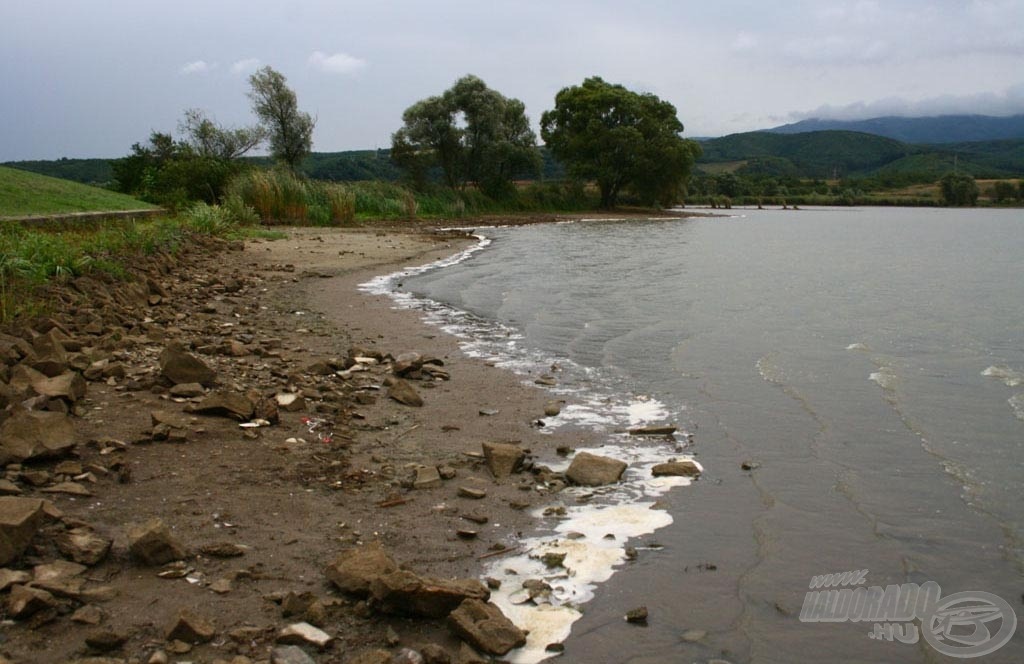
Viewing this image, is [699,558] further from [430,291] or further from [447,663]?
[430,291]

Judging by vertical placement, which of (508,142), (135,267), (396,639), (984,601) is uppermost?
(508,142)

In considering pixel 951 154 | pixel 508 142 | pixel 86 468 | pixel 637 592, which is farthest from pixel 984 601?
pixel 951 154

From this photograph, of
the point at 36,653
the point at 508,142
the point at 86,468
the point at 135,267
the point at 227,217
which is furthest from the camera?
the point at 508,142

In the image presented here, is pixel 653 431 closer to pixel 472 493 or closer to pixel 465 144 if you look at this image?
pixel 472 493

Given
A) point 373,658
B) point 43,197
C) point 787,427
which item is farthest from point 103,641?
point 43,197

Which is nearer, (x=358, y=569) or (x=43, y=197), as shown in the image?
(x=358, y=569)

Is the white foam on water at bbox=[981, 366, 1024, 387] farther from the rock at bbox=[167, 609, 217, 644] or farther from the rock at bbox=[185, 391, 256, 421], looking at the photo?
the rock at bbox=[167, 609, 217, 644]

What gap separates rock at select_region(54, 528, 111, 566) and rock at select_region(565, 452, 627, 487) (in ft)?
8.62

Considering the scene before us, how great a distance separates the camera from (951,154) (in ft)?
472

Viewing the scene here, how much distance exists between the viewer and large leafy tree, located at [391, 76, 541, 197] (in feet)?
158

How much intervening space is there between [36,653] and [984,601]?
12.4ft

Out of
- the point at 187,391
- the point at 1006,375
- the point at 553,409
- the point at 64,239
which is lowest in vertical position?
the point at 1006,375

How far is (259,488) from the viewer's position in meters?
4.32

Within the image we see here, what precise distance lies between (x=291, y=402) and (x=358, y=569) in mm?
2751
